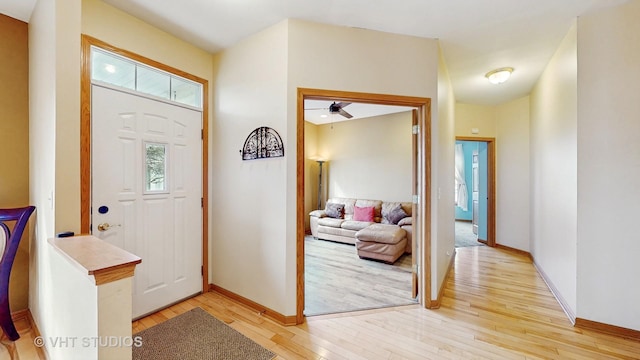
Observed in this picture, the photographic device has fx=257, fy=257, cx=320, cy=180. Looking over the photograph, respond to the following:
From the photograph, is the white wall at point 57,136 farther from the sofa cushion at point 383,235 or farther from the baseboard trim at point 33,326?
the sofa cushion at point 383,235

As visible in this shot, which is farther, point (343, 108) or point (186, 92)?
point (343, 108)

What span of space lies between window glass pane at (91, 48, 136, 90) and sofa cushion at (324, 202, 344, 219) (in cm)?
419

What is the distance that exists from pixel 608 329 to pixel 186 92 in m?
4.44

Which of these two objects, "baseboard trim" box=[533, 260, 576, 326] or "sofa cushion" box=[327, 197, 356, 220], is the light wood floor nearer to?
"baseboard trim" box=[533, 260, 576, 326]

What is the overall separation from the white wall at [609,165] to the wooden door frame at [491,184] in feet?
8.48

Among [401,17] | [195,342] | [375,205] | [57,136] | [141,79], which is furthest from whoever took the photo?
[375,205]

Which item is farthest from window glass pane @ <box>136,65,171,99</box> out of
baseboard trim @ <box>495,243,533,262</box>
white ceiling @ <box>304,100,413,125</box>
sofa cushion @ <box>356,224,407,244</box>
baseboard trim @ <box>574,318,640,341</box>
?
baseboard trim @ <box>495,243,533,262</box>

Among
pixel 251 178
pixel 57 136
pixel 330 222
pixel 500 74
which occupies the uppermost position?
pixel 500 74

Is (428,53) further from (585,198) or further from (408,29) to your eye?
(585,198)

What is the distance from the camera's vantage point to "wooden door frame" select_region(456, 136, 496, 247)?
4789mm

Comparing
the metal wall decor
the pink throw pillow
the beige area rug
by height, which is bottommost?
the beige area rug

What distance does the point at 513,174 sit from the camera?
4.52 m

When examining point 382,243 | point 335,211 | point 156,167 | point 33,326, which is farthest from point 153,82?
point 335,211

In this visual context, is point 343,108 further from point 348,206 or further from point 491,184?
point 491,184
